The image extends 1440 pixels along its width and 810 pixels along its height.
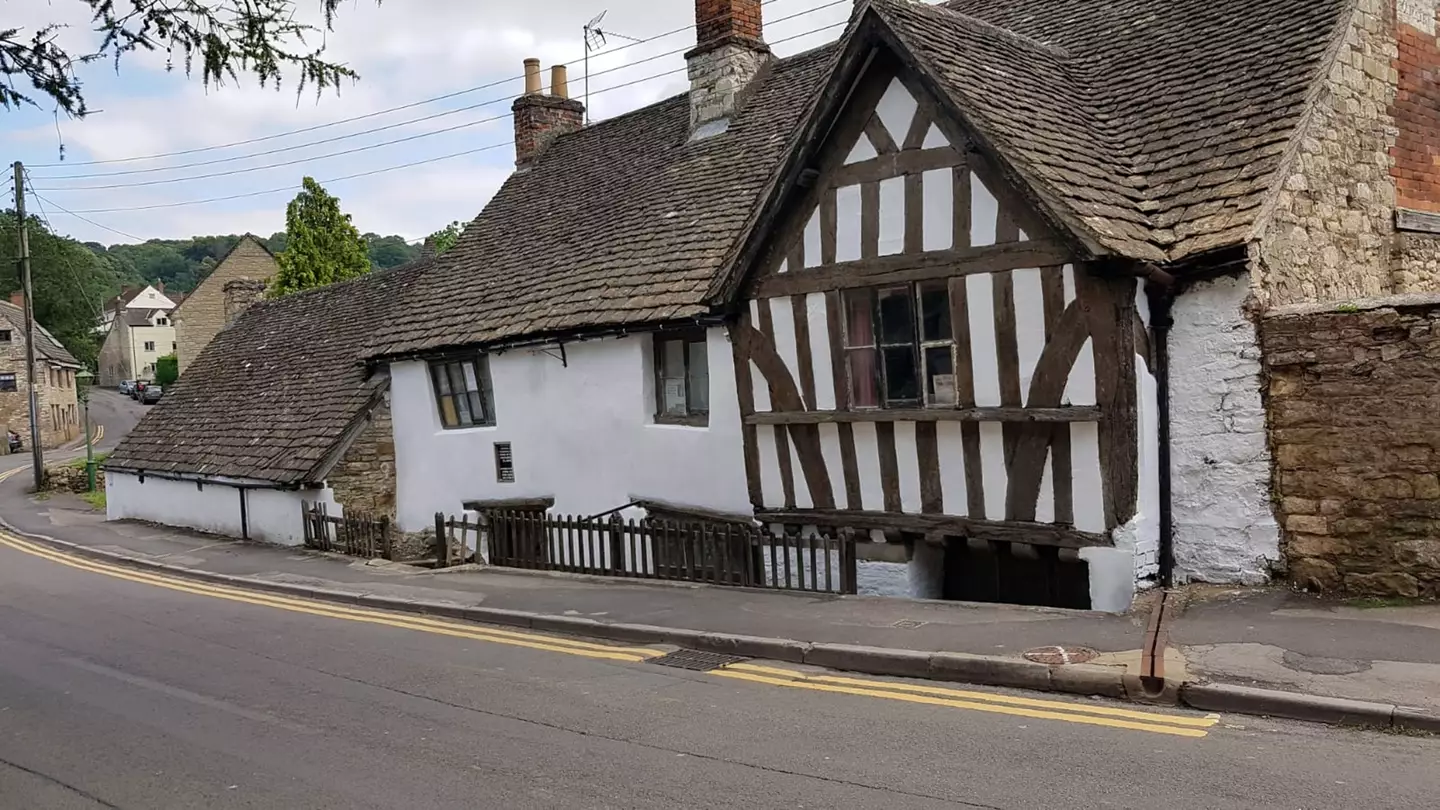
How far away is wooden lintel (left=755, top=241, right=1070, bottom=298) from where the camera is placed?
9992mm

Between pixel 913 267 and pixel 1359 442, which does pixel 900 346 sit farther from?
pixel 1359 442

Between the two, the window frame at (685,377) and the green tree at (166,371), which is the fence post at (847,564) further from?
the green tree at (166,371)

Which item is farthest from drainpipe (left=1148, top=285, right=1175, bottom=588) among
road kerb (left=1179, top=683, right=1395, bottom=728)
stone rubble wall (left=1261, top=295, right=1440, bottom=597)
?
road kerb (left=1179, top=683, right=1395, bottom=728)

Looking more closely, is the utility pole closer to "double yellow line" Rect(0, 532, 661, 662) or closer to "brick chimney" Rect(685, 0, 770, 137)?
"double yellow line" Rect(0, 532, 661, 662)

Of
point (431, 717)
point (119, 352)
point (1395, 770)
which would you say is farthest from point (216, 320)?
point (1395, 770)

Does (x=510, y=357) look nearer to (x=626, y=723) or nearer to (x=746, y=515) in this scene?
A: (x=746, y=515)

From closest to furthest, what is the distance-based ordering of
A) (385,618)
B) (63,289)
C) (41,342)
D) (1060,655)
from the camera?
(1060,655) → (385,618) → (41,342) → (63,289)

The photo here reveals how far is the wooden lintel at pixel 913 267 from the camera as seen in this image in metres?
9.99

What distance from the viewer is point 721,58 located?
61.7 feet

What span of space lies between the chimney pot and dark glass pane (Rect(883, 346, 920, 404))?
636 inches

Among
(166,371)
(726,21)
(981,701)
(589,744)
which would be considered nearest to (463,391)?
(726,21)

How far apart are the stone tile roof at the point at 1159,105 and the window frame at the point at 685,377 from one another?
4.93m

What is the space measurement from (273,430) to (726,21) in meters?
12.6

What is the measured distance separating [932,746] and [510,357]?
12280mm
